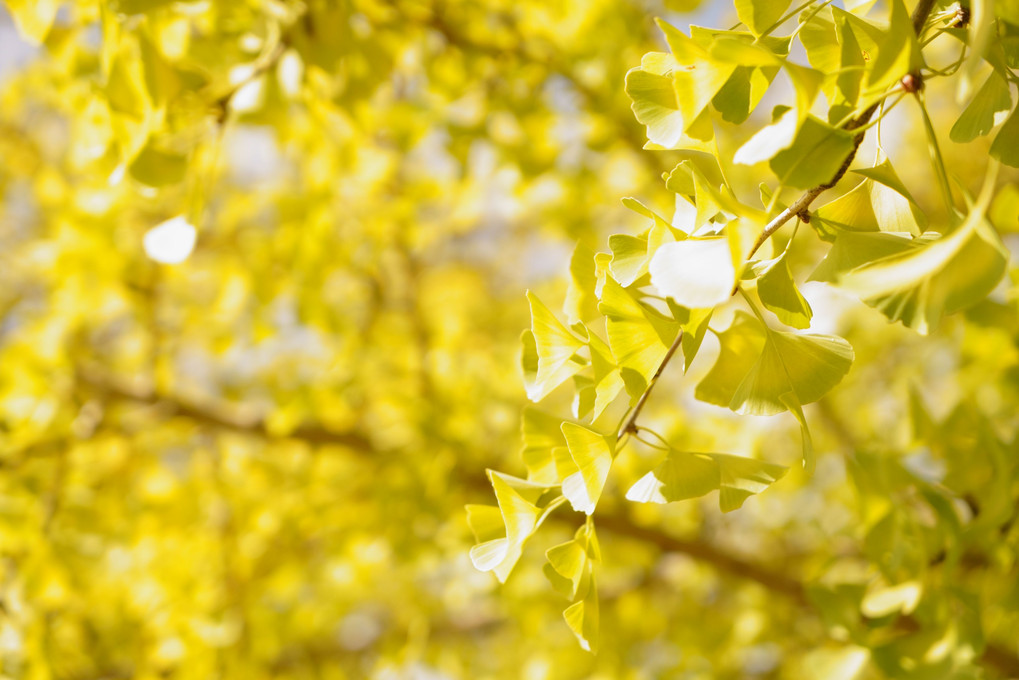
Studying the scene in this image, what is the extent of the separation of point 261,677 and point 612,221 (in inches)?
32.5

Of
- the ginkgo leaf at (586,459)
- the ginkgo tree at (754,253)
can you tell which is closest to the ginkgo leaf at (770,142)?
the ginkgo tree at (754,253)

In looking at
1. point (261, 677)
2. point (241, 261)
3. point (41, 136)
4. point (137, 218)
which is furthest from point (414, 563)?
Answer: point (41, 136)

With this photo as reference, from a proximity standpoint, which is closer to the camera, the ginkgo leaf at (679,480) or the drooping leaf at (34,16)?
the ginkgo leaf at (679,480)

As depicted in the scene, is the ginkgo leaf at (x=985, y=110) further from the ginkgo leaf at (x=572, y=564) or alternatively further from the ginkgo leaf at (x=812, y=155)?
the ginkgo leaf at (x=572, y=564)

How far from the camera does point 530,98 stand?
2.42ft

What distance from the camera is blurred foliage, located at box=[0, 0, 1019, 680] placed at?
435 mm

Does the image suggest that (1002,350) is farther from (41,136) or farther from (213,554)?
(41,136)

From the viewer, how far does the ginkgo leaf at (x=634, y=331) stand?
26cm

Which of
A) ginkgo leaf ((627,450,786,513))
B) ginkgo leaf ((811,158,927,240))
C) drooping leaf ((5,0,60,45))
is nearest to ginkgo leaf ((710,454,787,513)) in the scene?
ginkgo leaf ((627,450,786,513))

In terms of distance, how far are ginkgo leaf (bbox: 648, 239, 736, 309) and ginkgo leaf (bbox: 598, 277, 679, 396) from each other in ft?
0.13

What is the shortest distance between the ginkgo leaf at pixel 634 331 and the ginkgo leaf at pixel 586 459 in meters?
0.02

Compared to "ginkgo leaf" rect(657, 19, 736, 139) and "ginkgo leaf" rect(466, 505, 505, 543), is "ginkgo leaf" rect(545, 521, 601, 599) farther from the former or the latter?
"ginkgo leaf" rect(657, 19, 736, 139)

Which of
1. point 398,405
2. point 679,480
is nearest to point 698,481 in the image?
point 679,480

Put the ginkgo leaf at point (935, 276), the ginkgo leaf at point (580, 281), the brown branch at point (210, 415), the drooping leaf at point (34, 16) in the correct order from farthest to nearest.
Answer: the brown branch at point (210, 415)
the drooping leaf at point (34, 16)
the ginkgo leaf at point (580, 281)
the ginkgo leaf at point (935, 276)
